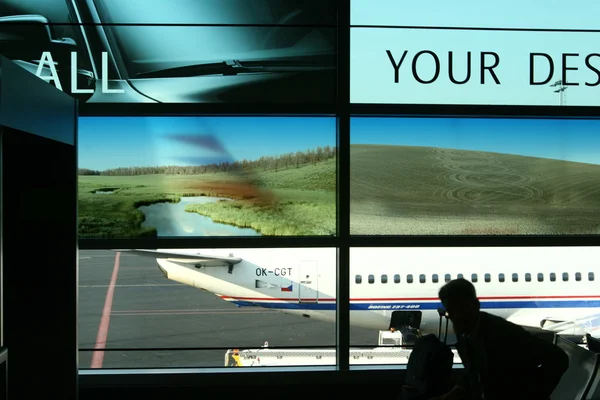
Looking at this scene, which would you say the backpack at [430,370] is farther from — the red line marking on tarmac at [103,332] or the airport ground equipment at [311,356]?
the red line marking on tarmac at [103,332]

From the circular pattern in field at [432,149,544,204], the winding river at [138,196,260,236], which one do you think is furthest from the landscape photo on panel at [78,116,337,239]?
the circular pattern in field at [432,149,544,204]

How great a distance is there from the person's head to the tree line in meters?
2.09

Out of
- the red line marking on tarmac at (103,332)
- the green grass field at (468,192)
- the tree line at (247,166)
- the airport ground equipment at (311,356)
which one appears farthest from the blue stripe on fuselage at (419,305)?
the red line marking on tarmac at (103,332)

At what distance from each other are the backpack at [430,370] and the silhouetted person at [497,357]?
0.04 meters

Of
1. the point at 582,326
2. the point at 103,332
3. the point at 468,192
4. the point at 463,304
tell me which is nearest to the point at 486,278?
the point at 582,326

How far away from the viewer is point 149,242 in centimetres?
370

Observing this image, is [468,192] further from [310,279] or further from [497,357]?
[497,357]

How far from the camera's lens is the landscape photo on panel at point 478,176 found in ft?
13.5

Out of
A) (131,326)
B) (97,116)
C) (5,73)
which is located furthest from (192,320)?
(5,73)

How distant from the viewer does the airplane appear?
3902mm

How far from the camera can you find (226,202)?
4.14 metres

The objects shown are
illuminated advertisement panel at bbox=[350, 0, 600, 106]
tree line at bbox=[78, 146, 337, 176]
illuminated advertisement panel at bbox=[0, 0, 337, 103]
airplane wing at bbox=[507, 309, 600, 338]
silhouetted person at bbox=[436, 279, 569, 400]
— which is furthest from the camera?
airplane wing at bbox=[507, 309, 600, 338]

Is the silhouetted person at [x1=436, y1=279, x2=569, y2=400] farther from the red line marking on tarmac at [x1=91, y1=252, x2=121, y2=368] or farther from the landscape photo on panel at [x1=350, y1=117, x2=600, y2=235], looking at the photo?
the red line marking on tarmac at [x1=91, y1=252, x2=121, y2=368]

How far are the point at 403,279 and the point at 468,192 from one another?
176 centimetres
